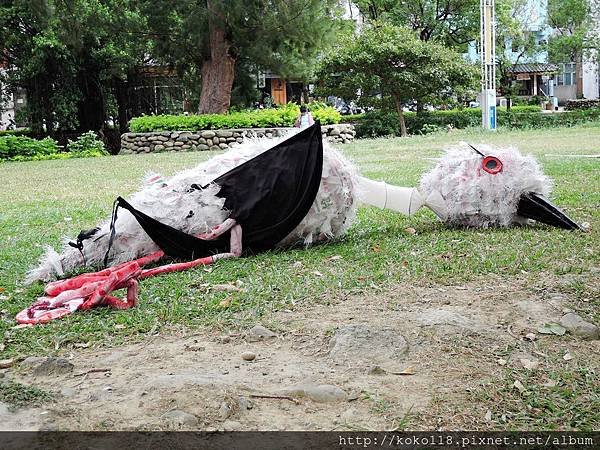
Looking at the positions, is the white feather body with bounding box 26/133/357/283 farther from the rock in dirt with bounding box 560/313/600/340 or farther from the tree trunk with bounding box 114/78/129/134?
the tree trunk with bounding box 114/78/129/134

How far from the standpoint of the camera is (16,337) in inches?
132

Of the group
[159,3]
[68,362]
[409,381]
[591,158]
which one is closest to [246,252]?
[68,362]

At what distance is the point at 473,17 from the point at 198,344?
28060 millimetres

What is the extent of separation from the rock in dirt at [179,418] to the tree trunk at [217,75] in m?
17.5

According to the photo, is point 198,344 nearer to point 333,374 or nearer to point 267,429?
point 333,374

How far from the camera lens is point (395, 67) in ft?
74.6

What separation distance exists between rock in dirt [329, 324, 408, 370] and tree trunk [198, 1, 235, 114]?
55.2ft

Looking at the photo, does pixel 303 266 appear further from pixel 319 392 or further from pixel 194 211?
pixel 319 392

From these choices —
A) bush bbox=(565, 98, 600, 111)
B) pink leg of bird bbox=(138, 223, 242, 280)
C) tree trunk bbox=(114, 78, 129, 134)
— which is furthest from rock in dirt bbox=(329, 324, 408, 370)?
bush bbox=(565, 98, 600, 111)

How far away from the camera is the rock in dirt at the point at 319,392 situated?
8.31ft

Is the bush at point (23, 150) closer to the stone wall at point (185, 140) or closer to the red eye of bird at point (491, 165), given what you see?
the stone wall at point (185, 140)

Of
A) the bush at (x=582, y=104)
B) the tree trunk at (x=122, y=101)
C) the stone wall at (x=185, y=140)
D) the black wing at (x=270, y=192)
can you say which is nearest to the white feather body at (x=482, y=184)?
the black wing at (x=270, y=192)

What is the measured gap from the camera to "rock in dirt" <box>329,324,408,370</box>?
289 centimetres

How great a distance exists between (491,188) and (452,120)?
21.1m
